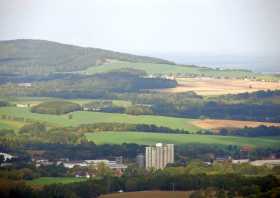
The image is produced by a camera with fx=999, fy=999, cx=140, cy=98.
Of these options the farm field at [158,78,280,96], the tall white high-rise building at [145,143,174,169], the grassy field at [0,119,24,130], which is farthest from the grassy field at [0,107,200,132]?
the farm field at [158,78,280,96]

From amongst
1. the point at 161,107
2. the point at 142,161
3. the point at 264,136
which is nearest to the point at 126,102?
the point at 161,107

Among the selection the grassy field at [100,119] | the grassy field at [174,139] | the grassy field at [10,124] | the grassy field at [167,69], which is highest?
the grassy field at [167,69]

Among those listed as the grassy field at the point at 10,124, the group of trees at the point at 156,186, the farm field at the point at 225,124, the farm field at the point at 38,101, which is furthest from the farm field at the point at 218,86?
the group of trees at the point at 156,186

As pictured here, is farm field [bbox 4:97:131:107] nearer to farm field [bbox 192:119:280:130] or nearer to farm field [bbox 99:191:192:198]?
farm field [bbox 192:119:280:130]

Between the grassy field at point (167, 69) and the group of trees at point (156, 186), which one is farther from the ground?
the grassy field at point (167, 69)

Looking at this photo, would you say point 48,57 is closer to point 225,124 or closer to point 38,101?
point 38,101

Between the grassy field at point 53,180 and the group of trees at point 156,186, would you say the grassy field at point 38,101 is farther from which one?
the group of trees at point 156,186

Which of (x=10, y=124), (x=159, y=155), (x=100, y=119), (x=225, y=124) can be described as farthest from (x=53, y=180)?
(x=100, y=119)
